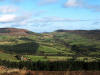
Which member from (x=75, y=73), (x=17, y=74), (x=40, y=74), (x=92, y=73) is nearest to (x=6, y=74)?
(x=17, y=74)

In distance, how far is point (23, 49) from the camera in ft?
500

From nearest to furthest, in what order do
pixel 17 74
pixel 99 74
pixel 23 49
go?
pixel 99 74 → pixel 17 74 → pixel 23 49

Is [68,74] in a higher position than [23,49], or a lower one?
higher

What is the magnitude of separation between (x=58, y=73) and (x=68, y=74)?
30 cm

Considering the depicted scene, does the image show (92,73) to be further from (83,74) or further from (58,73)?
(58,73)

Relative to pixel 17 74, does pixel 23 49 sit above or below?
below

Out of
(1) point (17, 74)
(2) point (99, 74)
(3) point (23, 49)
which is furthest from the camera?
(3) point (23, 49)

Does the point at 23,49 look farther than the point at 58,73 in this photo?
Yes

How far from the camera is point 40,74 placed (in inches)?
207

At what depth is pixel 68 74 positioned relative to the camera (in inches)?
198

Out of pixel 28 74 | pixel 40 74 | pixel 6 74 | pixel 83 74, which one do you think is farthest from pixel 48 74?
pixel 6 74

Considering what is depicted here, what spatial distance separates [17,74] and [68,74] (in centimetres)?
138

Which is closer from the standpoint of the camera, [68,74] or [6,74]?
[68,74]

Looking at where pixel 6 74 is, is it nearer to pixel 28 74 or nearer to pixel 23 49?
pixel 28 74
